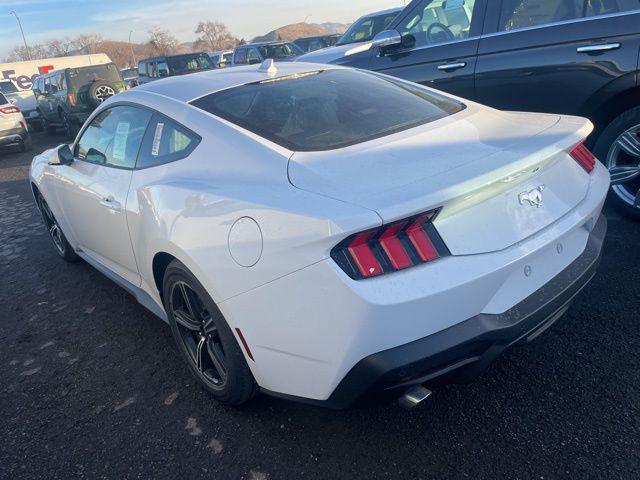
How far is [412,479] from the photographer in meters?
2.05

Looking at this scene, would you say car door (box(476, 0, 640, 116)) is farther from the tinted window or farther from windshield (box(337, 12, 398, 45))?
windshield (box(337, 12, 398, 45))

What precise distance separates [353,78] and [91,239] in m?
2.07

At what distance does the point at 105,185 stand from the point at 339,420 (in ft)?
6.27

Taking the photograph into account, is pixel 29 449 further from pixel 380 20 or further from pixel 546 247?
pixel 380 20

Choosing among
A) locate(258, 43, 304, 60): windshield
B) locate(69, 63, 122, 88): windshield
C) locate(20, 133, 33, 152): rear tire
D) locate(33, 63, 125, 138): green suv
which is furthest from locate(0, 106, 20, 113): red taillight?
locate(258, 43, 304, 60): windshield

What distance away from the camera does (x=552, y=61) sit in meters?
3.88

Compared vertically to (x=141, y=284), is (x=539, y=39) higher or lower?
higher

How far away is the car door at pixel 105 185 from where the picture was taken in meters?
3.04

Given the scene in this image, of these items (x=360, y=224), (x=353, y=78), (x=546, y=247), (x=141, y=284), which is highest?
(x=353, y=78)

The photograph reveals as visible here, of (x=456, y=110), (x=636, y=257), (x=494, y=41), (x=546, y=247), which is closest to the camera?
(x=546, y=247)

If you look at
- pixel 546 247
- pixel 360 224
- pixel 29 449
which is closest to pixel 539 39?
pixel 546 247

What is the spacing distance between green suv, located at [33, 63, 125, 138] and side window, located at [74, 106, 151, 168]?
10.2m

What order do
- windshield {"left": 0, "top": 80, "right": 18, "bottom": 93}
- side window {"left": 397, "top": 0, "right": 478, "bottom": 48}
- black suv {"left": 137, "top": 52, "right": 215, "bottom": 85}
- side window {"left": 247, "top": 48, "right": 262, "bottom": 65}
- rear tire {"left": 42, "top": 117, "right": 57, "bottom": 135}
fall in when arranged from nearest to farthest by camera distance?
side window {"left": 397, "top": 0, "right": 478, "bottom": 48} → rear tire {"left": 42, "top": 117, "right": 57, "bottom": 135} → side window {"left": 247, "top": 48, "right": 262, "bottom": 65} → black suv {"left": 137, "top": 52, "right": 215, "bottom": 85} → windshield {"left": 0, "top": 80, "right": 18, "bottom": 93}

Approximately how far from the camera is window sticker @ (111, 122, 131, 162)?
125 inches
